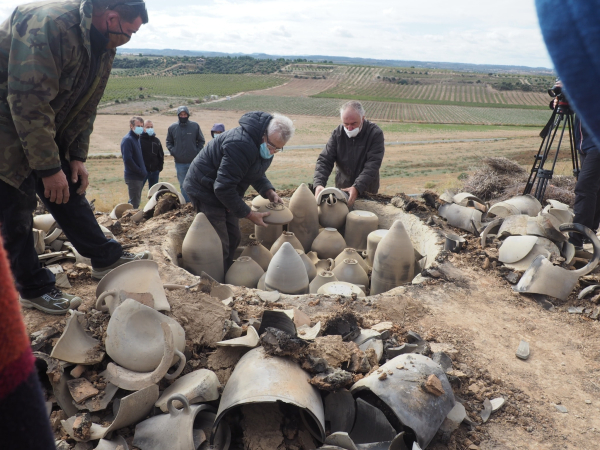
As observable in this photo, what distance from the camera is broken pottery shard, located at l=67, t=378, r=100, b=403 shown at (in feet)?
8.52

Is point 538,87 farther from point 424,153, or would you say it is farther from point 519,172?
point 519,172

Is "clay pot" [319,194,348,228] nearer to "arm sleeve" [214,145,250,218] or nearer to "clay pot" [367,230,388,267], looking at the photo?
"clay pot" [367,230,388,267]

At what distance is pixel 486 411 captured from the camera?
10.1 ft

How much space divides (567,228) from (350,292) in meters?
2.69

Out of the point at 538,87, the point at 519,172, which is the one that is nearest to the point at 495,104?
the point at 538,87

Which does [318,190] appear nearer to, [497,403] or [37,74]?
[497,403]

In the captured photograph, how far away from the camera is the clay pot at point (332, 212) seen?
705 cm

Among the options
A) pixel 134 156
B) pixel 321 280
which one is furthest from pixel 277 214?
pixel 134 156

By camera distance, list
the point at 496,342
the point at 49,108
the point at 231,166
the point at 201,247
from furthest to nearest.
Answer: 1. the point at 201,247
2. the point at 231,166
3. the point at 496,342
4. the point at 49,108

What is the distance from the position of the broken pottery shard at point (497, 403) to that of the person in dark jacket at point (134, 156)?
7.20 m

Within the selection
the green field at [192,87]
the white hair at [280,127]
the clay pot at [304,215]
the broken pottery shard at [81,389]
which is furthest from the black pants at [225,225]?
the green field at [192,87]

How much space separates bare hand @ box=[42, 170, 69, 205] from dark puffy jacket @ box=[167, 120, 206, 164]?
6009mm

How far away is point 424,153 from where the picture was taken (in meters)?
23.7

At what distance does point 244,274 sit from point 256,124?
1.91 meters
